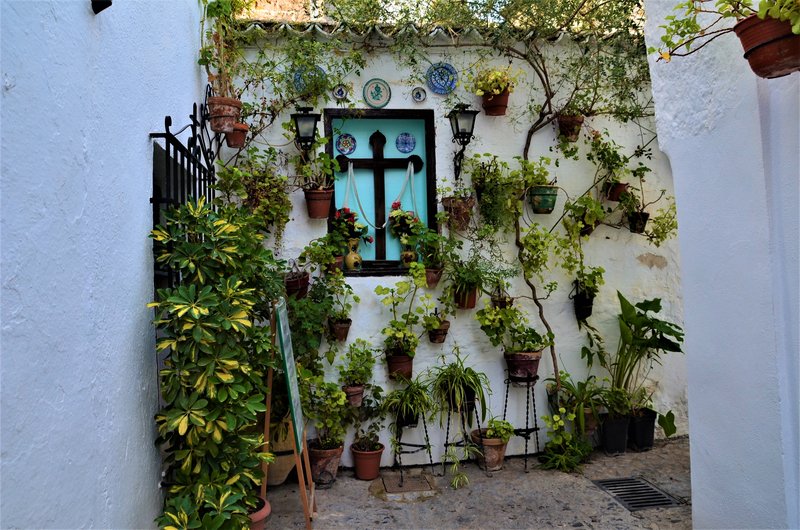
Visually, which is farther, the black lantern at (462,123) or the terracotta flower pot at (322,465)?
the black lantern at (462,123)

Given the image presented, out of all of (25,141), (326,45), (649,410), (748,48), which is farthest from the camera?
(649,410)

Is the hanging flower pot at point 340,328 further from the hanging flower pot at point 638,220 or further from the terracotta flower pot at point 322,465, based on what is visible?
the hanging flower pot at point 638,220

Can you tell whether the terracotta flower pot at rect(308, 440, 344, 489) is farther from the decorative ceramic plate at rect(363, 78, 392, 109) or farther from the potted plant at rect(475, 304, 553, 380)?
the decorative ceramic plate at rect(363, 78, 392, 109)

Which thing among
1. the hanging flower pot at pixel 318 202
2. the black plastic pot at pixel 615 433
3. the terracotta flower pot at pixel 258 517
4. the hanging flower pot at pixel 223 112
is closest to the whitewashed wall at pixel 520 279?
the hanging flower pot at pixel 318 202

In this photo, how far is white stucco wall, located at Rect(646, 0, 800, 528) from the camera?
277cm

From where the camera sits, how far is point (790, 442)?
109 inches

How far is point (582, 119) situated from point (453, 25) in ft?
5.10

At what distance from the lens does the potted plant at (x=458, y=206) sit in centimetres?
546

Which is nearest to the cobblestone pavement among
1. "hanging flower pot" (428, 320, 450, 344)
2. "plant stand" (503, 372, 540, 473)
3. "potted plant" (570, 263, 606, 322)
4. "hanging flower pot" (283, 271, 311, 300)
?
"plant stand" (503, 372, 540, 473)

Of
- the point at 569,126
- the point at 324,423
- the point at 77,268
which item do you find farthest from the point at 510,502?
the point at 77,268

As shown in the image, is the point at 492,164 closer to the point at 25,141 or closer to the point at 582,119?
the point at 582,119

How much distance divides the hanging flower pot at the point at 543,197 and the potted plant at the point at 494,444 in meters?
2.09

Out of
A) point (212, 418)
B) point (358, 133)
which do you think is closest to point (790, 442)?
point (212, 418)

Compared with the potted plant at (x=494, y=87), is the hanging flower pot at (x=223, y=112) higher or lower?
lower
